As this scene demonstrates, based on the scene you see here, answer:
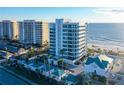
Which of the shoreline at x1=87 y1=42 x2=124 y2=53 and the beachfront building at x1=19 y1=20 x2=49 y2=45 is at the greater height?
the beachfront building at x1=19 y1=20 x2=49 y2=45

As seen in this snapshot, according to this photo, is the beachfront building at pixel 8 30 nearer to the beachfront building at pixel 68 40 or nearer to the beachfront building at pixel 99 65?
the beachfront building at pixel 68 40

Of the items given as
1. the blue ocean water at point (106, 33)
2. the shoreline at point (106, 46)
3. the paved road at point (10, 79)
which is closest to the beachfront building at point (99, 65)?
the shoreline at point (106, 46)

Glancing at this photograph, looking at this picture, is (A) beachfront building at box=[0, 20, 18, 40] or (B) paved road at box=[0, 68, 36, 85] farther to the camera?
(A) beachfront building at box=[0, 20, 18, 40]

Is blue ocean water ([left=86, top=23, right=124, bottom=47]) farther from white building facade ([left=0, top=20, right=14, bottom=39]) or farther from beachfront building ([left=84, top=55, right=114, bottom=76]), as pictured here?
white building facade ([left=0, top=20, right=14, bottom=39])

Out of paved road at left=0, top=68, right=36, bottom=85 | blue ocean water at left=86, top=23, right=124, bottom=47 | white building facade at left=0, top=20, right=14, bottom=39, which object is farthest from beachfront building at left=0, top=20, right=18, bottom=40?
blue ocean water at left=86, top=23, right=124, bottom=47
